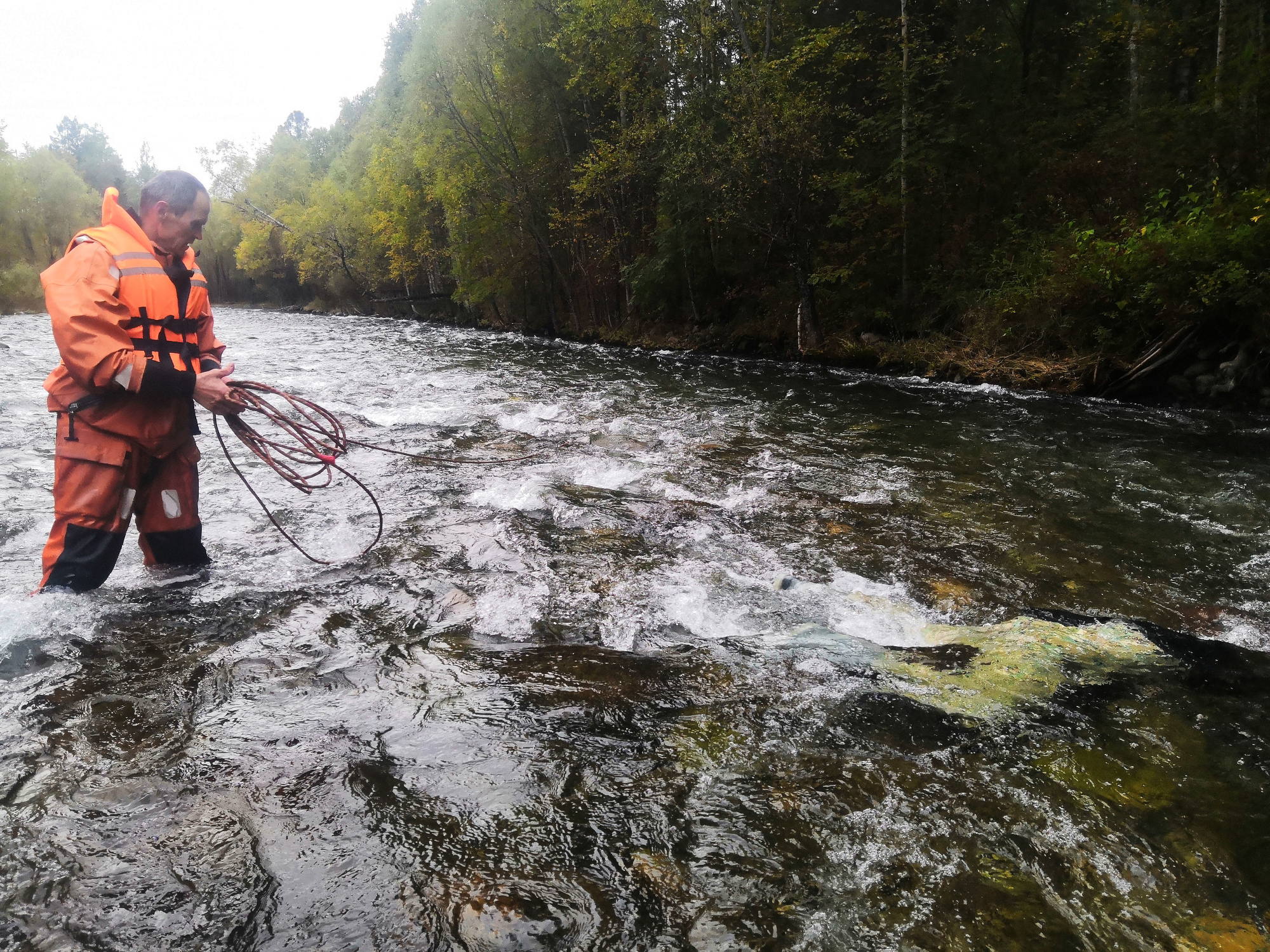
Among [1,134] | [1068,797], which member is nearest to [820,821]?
[1068,797]

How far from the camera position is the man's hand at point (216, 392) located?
158 inches

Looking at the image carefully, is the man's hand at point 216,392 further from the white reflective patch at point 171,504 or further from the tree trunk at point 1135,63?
the tree trunk at point 1135,63

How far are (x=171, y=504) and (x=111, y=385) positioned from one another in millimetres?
1031

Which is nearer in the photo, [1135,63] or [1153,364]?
[1153,364]

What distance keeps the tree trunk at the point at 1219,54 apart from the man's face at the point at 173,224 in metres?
16.5

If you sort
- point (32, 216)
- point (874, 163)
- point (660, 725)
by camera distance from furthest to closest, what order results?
point (32, 216) < point (874, 163) < point (660, 725)

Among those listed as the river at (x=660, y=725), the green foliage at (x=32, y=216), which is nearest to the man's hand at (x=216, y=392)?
the river at (x=660, y=725)

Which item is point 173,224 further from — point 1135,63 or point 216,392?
point 1135,63

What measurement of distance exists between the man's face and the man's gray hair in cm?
2

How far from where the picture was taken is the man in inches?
150

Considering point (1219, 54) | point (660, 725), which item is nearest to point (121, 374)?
point (660, 725)

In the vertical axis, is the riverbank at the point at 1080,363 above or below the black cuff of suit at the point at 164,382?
below

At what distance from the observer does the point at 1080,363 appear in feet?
38.6

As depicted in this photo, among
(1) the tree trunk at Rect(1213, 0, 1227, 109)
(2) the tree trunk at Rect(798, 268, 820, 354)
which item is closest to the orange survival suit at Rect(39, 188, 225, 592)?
(2) the tree trunk at Rect(798, 268, 820, 354)
